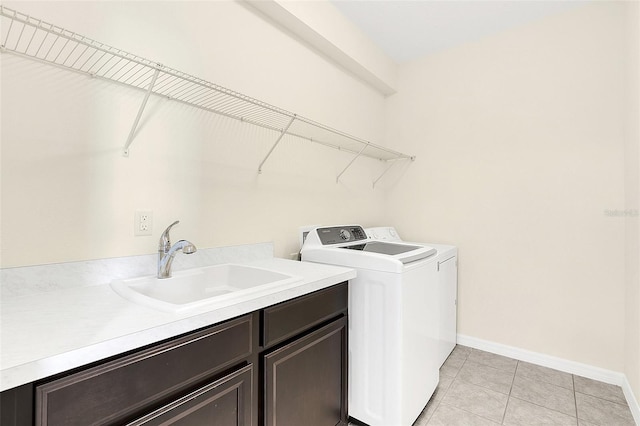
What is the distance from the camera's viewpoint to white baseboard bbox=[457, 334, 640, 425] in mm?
1892

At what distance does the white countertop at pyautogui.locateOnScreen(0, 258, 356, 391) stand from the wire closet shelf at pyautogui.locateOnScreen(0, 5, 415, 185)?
63 cm

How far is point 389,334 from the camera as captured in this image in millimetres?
1546

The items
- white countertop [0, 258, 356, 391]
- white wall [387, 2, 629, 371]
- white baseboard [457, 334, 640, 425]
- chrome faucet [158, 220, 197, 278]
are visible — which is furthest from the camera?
white wall [387, 2, 629, 371]

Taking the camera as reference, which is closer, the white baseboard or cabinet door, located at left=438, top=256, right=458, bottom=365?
the white baseboard

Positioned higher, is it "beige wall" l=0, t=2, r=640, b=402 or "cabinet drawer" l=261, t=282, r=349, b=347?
"beige wall" l=0, t=2, r=640, b=402

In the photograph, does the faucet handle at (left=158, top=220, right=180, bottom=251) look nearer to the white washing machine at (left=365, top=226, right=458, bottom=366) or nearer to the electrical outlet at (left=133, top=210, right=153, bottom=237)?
the electrical outlet at (left=133, top=210, right=153, bottom=237)

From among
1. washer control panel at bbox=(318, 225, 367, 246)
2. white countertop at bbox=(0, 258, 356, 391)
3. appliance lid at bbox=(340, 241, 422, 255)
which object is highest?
washer control panel at bbox=(318, 225, 367, 246)

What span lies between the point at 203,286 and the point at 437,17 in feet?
8.34

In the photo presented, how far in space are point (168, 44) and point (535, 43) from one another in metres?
2.65

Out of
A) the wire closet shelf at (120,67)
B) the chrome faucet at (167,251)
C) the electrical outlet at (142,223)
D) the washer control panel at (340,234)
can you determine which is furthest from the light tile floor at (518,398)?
the wire closet shelf at (120,67)

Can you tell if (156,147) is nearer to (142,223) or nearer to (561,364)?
(142,223)

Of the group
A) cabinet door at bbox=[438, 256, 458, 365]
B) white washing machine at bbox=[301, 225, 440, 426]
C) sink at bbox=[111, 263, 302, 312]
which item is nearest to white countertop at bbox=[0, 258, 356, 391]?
sink at bbox=[111, 263, 302, 312]

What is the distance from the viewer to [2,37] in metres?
1.00

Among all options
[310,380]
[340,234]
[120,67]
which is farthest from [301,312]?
[120,67]
